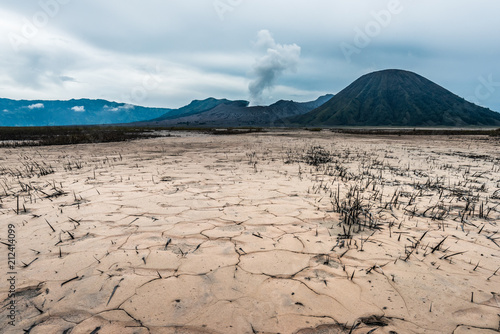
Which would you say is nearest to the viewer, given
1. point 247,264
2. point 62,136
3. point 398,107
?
point 247,264

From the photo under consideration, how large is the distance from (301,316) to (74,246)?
2432 millimetres

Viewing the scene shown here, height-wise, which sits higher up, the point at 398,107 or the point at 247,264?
the point at 398,107

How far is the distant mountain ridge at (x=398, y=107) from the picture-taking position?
427ft

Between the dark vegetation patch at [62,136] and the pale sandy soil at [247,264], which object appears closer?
the pale sandy soil at [247,264]

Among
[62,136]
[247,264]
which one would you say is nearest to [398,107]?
[62,136]

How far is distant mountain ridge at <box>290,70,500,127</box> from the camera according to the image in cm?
13025

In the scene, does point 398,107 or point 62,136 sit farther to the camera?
point 398,107

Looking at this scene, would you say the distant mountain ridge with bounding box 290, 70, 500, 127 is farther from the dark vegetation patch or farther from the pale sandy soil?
the pale sandy soil

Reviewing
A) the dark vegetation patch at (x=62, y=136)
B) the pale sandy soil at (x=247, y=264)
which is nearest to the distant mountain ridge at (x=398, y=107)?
the dark vegetation patch at (x=62, y=136)

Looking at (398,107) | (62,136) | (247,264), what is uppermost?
(398,107)

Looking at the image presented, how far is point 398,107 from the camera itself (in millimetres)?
149625

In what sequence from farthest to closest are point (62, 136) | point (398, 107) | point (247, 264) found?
1. point (398, 107)
2. point (62, 136)
3. point (247, 264)

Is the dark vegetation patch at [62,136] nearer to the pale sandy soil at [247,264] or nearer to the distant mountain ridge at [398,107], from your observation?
the pale sandy soil at [247,264]

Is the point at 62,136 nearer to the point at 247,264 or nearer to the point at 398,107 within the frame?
the point at 247,264
